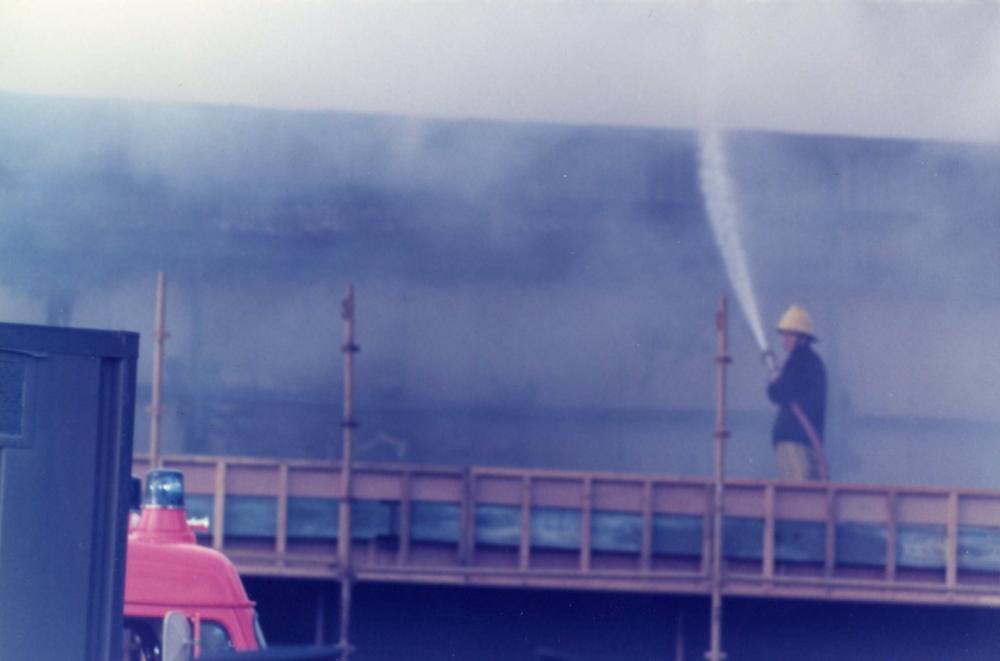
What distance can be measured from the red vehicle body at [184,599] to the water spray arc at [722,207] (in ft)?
30.2

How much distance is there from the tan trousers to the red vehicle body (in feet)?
21.1

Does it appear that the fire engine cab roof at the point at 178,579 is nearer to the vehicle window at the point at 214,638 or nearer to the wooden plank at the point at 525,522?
the vehicle window at the point at 214,638

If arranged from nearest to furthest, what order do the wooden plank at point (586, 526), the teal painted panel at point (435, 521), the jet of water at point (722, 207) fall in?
the wooden plank at point (586, 526) → the teal painted panel at point (435, 521) → the jet of water at point (722, 207)

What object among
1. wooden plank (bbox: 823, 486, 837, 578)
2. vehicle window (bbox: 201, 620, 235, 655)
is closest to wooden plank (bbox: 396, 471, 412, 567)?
wooden plank (bbox: 823, 486, 837, 578)

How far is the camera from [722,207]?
13.3 m

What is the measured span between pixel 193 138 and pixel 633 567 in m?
6.02

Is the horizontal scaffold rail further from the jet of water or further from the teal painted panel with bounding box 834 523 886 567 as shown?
the jet of water

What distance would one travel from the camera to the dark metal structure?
2951mm

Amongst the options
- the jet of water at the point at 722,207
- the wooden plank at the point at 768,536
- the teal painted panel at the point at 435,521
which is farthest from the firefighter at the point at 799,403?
the jet of water at the point at 722,207

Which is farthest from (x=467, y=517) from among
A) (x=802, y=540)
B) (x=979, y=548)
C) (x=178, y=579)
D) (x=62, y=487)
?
(x=62, y=487)

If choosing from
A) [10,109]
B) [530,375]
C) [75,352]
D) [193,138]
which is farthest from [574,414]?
[75,352]

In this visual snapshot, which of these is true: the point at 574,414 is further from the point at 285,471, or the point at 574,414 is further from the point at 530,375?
the point at 285,471

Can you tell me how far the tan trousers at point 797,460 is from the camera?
1045 cm

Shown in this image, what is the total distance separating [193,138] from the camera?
1335 centimetres
